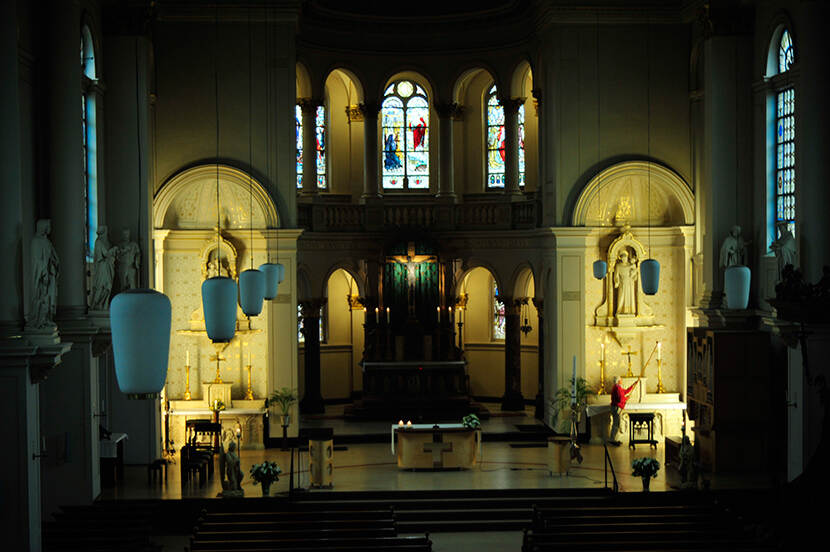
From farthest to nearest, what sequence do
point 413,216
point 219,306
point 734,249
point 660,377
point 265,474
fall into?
1. point 413,216
2. point 660,377
3. point 734,249
4. point 265,474
5. point 219,306

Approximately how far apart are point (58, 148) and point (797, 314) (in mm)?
14010

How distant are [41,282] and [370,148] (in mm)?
17504

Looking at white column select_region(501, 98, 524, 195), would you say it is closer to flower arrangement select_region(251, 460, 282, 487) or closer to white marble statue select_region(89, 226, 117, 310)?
flower arrangement select_region(251, 460, 282, 487)

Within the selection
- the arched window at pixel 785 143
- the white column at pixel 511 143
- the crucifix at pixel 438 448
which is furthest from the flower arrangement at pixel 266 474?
the white column at pixel 511 143

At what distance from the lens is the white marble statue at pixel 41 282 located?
1781cm

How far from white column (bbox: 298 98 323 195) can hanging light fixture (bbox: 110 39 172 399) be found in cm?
2489

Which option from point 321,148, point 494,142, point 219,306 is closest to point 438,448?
point 494,142

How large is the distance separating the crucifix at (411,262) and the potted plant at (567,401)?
5.81m

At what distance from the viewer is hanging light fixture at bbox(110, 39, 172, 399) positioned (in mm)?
9086

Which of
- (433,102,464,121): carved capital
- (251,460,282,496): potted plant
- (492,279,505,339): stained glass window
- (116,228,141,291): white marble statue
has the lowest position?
(251,460,282,496): potted plant

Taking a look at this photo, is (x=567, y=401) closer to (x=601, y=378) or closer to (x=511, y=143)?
(x=601, y=378)

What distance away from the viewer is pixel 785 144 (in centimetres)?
2494

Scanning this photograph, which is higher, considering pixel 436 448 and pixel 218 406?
pixel 218 406

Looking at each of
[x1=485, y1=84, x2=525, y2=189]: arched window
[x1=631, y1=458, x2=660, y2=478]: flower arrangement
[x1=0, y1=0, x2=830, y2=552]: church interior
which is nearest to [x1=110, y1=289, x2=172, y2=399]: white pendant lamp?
[x1=0, y1=0, x2=830, y2=552]: church interior
